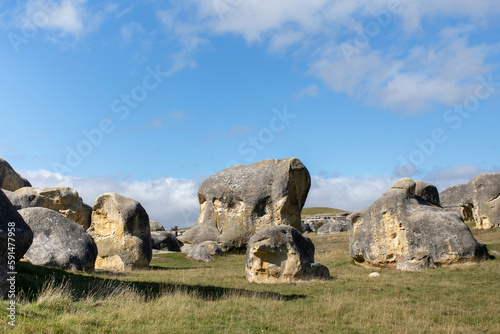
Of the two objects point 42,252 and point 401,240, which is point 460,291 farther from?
point 42,252

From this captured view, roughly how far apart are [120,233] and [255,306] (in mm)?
11829

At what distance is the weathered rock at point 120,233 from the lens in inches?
806

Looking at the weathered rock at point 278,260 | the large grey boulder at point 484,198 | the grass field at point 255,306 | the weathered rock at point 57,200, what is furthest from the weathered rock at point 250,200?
the grass field at point 255,306

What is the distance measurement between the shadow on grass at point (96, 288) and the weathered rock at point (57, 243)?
241 cm

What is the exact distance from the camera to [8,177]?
106 feet

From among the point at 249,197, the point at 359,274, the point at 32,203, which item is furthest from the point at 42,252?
the point at 249,197

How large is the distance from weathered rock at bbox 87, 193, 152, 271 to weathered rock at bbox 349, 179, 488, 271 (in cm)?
966

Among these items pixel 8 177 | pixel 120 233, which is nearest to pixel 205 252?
pixel 120 233

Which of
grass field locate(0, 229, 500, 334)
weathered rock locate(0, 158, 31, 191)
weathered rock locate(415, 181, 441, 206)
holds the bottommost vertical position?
grass field locate(0, 229, 500, 334)

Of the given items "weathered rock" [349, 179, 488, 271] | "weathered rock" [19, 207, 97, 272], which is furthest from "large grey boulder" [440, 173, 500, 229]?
"weathered rock" [19, 207, 97, 272]

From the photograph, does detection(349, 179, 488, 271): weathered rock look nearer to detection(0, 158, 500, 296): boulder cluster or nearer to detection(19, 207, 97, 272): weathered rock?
detection(0, 158, 500, 296): boulder cluster

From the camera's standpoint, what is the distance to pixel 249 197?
3309 cm

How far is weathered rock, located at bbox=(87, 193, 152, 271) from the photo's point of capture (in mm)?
20484

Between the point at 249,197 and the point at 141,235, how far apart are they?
12851mm
